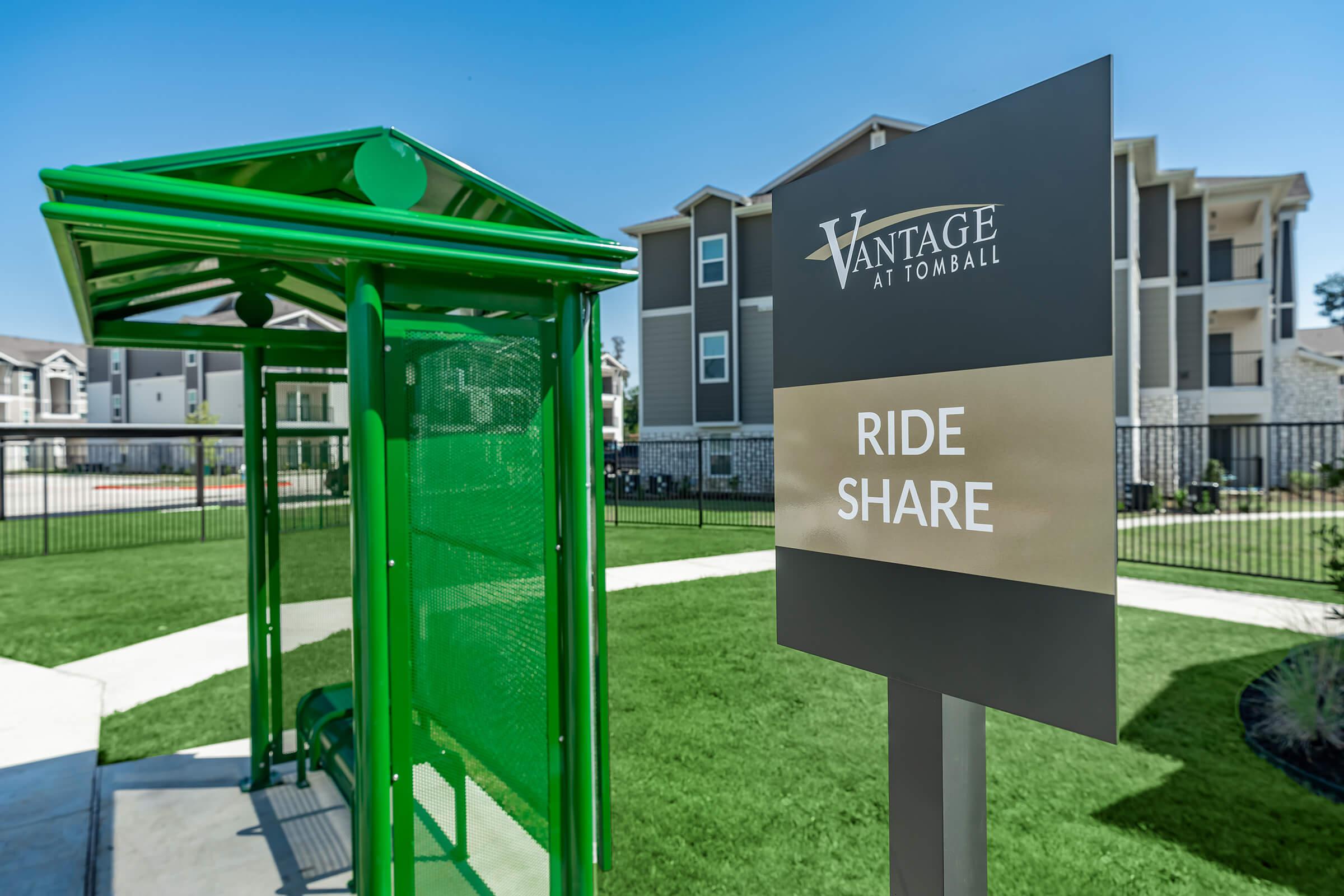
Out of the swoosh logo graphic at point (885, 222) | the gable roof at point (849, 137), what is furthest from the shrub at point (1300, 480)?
the swoosh logo graphic at point (885, 222)

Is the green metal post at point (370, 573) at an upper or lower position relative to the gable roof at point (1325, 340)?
lower

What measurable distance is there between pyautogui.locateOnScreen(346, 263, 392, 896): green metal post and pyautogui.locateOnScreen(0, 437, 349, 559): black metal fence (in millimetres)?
1574

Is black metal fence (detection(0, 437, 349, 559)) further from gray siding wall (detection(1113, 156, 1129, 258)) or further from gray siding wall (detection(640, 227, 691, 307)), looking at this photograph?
gray siding wall (detection(1113, 156, 1129, 258))

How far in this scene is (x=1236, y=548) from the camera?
11.5m

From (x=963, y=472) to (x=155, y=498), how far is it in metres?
27.4

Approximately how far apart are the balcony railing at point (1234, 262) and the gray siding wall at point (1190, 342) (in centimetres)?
221

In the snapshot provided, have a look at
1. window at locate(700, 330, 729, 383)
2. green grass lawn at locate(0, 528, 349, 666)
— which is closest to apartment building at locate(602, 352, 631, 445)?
window at locate(700, 330, 729, 383)

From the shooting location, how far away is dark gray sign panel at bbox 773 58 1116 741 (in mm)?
1454

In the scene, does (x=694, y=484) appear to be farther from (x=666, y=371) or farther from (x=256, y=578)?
(x=256, y=578)

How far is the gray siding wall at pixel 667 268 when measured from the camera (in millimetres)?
21922

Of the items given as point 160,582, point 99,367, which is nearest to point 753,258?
point 160,582

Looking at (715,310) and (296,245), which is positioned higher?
(715,310)

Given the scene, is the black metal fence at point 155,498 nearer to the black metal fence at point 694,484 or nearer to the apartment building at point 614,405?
the black metal fence at point 694,484

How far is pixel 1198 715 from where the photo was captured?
4.74 m
